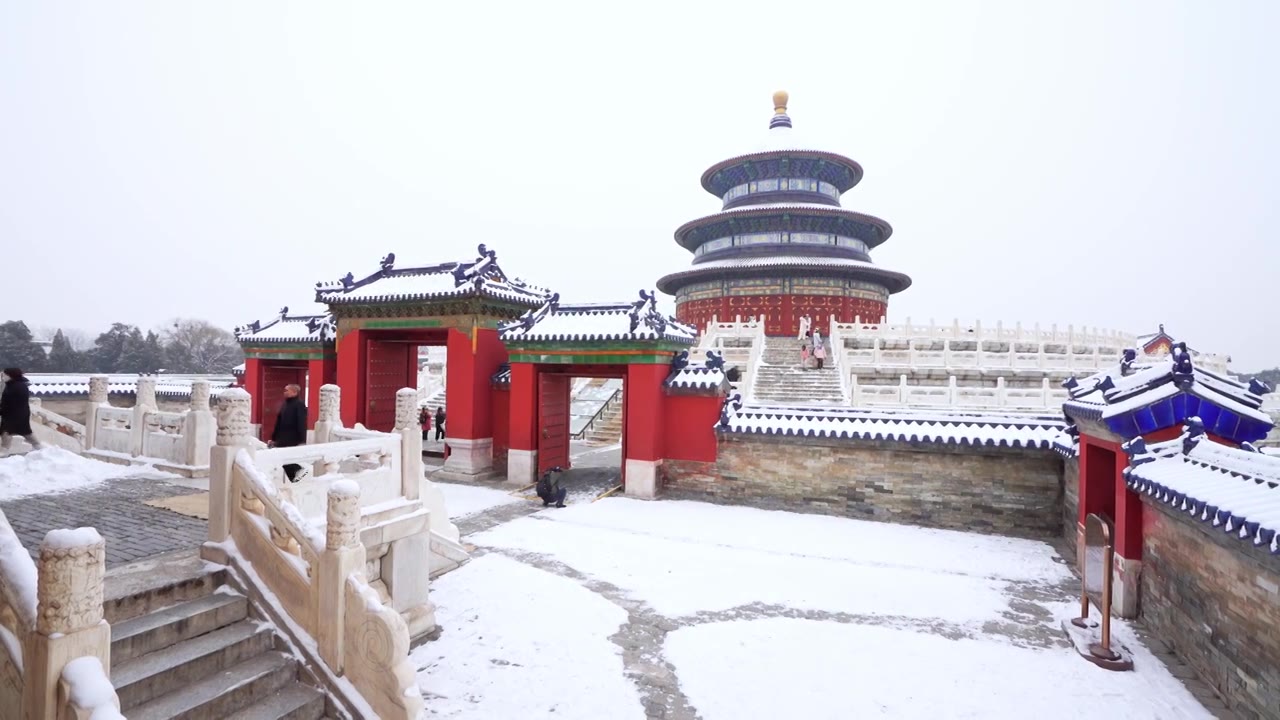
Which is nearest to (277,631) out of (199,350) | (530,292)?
(530,292)

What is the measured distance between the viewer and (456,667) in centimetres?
581

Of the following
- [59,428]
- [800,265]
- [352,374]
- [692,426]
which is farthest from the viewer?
[800,265]

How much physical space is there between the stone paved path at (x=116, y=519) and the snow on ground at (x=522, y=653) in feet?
8.61

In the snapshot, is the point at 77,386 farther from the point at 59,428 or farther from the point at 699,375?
the point at 699,375

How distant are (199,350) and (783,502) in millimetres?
55827

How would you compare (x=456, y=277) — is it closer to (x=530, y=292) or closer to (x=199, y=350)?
(x=530, y=292)

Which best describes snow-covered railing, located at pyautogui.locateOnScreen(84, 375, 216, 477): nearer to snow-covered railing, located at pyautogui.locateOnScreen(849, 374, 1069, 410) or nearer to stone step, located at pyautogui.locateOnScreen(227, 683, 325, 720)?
stone step, located at pyautogui.locateOnScreen(227, 683, 325, 720)

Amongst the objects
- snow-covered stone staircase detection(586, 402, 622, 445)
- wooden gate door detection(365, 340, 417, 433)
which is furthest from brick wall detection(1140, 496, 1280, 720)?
snow-covered stone staircase detection(586, 402, 622, 445)

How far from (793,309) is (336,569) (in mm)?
28311

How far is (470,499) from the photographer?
42.5 feet

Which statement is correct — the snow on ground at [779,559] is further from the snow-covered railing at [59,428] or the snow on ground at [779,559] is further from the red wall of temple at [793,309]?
the red wall of temple at [793,309]

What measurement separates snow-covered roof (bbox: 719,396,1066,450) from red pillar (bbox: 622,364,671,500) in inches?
56.6

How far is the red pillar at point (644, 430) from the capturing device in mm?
13484

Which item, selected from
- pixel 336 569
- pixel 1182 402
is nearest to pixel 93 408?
pixel 336 569
